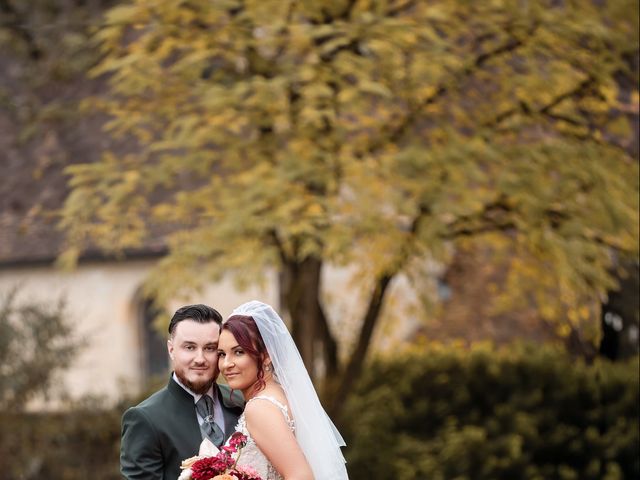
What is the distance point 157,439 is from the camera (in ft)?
15.8

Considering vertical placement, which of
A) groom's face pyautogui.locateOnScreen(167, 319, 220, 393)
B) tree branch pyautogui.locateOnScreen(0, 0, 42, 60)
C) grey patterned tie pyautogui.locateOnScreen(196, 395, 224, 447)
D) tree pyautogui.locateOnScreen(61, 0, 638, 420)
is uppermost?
groom's face pyautogui.locateOnScreen(167, 319, 220, 393)

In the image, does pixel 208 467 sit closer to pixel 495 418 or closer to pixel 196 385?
pixel 196 385

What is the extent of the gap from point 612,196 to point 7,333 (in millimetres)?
7572

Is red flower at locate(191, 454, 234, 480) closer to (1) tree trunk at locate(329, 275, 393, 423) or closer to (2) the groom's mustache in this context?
(2) the groom's mustache

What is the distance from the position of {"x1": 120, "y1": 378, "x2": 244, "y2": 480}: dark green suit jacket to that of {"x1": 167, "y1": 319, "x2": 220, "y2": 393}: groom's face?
14 centimetres

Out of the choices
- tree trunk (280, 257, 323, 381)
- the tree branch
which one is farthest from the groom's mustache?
the tree branch

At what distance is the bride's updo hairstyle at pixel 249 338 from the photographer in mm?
4777

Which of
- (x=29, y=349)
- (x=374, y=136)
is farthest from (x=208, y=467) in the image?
(x=29, y=349)

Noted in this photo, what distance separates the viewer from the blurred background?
37.2 feet

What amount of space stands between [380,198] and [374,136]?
4.68 ft

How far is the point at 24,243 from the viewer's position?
22.9 metres

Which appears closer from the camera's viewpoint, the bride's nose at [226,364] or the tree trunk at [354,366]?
the bride's nose at [226,364]

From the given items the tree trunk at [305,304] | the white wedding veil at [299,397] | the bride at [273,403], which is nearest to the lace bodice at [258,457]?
the bride at [273,403]

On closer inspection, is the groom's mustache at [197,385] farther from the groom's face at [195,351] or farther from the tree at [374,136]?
the tree at [374,136]
